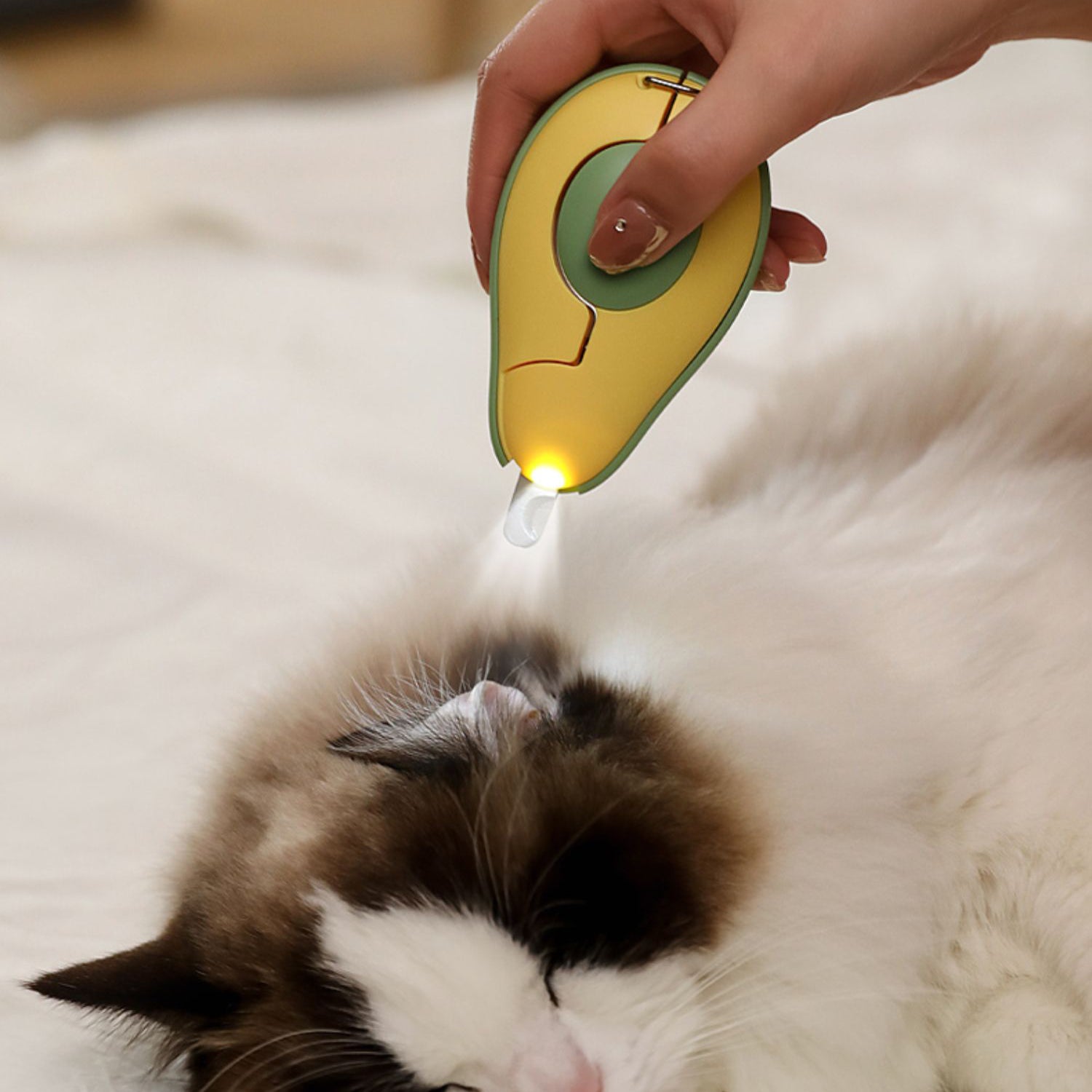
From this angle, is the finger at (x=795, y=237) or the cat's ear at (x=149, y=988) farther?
the finger at (x=795, y=237)

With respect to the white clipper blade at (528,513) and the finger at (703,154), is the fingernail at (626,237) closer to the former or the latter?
the finger at (703,154)

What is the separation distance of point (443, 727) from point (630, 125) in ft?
1.50

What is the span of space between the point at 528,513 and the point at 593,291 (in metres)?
0.21

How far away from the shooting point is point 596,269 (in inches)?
38.4

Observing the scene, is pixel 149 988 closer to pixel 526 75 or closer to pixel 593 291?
pixel 593 291

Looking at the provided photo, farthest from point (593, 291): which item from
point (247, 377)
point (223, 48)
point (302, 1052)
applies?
point (223, 48)

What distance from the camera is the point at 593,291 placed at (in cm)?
98

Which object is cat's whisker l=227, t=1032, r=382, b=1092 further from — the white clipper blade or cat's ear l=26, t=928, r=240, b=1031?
the white clipper blade

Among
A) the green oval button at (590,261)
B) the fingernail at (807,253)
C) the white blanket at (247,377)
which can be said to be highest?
the green oval button at (590,261)

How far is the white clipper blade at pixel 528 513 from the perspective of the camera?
107 centimetres

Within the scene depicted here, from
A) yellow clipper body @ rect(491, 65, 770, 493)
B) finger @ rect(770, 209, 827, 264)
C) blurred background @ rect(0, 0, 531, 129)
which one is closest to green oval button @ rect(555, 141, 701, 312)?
yellow clipper body @ rect(491, 65, 770, 493)

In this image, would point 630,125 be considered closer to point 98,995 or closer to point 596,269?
point 596,269

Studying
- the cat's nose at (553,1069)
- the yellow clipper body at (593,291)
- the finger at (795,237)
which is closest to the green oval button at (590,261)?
the yellow clipper body at (593,291)

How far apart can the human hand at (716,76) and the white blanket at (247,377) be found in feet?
1.32
